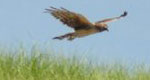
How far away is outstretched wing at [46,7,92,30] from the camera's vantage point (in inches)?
273

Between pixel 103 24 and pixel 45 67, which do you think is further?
pixel 103 24

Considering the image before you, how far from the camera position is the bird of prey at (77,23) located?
6.98 meters

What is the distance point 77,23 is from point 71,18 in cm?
26

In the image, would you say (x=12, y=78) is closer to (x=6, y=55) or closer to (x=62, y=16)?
(x=6, y=55)

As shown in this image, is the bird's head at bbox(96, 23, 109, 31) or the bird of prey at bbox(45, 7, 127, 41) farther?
the bird's head at bbox(96, 23, 109, 31)

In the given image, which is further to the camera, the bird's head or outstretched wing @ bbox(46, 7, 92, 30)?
the bird's head

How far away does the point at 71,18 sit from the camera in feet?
23.6

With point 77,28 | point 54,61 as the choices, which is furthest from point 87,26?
point 54,61

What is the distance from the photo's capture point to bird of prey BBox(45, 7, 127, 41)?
6.98 meters

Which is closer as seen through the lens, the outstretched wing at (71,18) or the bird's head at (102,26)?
the outstretched wing at (71,18)

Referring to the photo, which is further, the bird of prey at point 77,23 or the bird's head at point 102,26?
the bird's head at point 102,26

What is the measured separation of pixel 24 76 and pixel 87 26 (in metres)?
1.50

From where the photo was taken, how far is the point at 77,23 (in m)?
7.42

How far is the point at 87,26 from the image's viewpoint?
750cm
